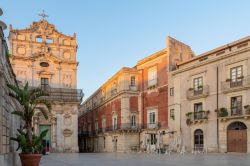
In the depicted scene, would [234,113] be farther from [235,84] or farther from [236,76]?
[236,76]

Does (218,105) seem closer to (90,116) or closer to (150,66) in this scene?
(150,66)

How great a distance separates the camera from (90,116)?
220 ft

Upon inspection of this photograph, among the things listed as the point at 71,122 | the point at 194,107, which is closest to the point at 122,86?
the point at 71,122

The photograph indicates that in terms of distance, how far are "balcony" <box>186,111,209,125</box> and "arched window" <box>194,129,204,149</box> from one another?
1193mm

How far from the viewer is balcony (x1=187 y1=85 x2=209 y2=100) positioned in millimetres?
34625

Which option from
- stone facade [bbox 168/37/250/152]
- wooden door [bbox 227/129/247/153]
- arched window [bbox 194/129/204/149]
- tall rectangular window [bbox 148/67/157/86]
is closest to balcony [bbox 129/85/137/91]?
tall rectangular window [bbox 148/67/157/86]

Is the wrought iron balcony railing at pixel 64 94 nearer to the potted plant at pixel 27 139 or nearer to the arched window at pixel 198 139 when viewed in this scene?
the arched window at pixel 198 139

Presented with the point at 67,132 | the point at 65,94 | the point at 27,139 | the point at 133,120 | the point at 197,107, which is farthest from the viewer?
the point at 133,120

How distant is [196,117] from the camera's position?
35.6 m

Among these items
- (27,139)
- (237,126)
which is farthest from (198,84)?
(27,139)

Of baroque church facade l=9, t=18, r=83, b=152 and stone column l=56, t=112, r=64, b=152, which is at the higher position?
baroque church facade l=9, t=18, r=83, b=152

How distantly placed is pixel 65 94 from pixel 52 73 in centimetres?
334

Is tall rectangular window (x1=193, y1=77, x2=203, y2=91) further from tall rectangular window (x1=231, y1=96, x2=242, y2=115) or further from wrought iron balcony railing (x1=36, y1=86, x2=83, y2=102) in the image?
wrought iron balcony railing (x1=36, y1=86, x2=83, y2=102)

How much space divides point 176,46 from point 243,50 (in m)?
12.7
